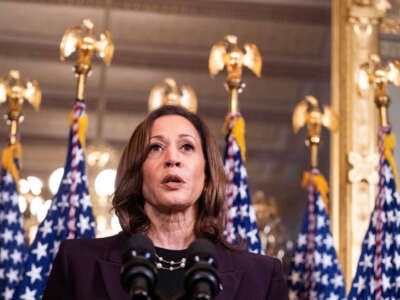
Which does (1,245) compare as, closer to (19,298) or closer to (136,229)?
(19,298)

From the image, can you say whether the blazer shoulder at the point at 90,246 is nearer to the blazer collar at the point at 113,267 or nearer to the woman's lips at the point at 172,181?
the blazer collar at the point at 113,267

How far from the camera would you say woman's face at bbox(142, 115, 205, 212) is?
226 cm

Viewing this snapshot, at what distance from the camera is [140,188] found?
7.93 feet

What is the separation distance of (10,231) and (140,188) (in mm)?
3499

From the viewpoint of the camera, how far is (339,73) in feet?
23.2

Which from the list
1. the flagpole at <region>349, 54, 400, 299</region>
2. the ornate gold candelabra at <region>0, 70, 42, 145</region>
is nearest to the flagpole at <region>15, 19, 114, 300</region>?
the ornate gold candelabra at <region>0, 70, 42, 145</region>

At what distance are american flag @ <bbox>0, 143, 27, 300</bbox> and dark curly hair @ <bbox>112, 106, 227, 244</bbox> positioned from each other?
10.8ft

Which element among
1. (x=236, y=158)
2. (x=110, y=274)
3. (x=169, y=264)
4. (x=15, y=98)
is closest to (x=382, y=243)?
(x=236, y=158)

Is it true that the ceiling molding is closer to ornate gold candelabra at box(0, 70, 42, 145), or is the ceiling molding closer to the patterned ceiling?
the patterned ceiling

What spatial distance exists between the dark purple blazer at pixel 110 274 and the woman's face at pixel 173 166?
0.17m

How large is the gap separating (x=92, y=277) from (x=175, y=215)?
30cm

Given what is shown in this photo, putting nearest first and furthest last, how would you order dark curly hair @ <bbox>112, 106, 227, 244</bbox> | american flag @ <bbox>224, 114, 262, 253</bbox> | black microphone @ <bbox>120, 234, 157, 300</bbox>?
black microphone @ <bbox>120, 234, 157, 300</bbox> → dark curly hair @ <bbox>112, 106, 227, 244</bbox> → american flag @ <bbox>224, 114, 262, 253</bbox>

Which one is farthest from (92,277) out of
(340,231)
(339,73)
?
(339,73)

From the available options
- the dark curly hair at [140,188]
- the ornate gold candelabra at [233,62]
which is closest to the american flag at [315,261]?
the ornate gold candelabra at [233,62]
